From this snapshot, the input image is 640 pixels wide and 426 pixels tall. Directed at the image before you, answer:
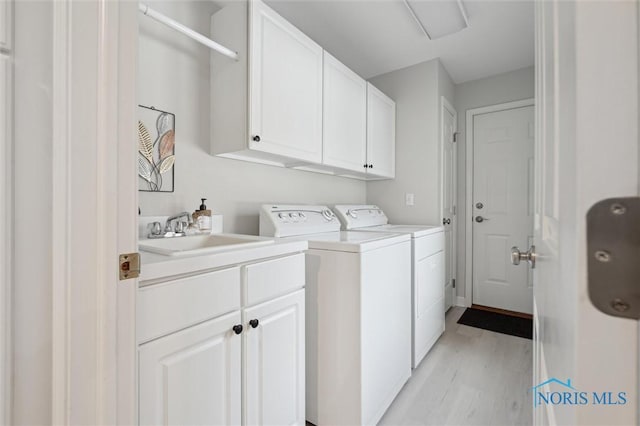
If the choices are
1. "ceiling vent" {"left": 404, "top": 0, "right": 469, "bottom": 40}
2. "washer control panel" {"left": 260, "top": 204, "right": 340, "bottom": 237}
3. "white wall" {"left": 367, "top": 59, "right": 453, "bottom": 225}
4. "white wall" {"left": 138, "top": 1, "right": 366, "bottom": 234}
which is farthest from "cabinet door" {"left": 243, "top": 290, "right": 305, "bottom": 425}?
"ceiling vent" {"left": 404, "top": 0, "right": 469, "bottom": 40}

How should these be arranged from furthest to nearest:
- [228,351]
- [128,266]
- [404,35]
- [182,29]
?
1. [404,35]
2. [182,29]
3. [228,351]
4. [128,266]

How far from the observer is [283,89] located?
171cm

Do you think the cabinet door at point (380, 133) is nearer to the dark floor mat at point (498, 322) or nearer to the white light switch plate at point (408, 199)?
the white light switch plate at point (408, 199)

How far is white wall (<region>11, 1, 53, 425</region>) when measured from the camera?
23.3 inches

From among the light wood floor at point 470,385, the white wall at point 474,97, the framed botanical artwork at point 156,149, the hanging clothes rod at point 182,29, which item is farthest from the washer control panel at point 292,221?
the white wall at point 474,97

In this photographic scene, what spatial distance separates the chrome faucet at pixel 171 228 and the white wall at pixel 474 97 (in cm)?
297

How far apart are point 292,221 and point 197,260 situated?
937 millimetres

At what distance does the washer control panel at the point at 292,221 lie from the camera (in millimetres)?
1760

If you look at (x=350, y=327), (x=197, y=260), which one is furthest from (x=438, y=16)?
(x=197, y=260)

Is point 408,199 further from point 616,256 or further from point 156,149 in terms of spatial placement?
point 616,256

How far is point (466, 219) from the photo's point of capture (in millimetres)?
3371

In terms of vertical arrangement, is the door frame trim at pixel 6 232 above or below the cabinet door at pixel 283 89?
below

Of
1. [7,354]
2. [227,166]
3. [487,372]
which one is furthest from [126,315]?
[487,372]

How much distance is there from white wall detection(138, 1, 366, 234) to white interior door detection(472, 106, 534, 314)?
2.50 metres
